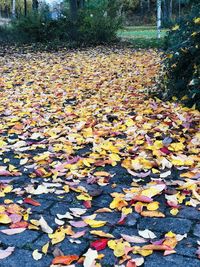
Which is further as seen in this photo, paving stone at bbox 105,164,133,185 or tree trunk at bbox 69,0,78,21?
Result: tree trunk at bbox 69,0,78,21

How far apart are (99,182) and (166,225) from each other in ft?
2.82

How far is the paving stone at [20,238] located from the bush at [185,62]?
10.8 ft

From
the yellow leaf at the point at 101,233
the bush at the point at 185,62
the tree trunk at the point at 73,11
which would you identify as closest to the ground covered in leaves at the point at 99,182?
the yellow leaf at the point at 101,233

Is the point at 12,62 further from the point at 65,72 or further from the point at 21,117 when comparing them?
the point at 21,117

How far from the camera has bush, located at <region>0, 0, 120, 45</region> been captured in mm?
17250

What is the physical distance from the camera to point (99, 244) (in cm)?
255

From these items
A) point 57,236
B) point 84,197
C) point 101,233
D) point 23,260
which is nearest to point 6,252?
point 23,260

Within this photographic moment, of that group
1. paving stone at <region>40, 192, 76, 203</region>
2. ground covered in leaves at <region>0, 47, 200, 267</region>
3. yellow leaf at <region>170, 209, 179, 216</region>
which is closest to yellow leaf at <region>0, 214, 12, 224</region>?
ground covered in leaves at <region>0, 47, 200, 267</region>

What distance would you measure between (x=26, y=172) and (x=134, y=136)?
1.37 metres

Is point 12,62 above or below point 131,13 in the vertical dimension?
below

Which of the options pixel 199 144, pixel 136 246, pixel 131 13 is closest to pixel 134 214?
pixel 136 246

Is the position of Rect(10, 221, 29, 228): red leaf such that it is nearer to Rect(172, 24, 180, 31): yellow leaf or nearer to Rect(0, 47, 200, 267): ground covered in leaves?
Rect(0, 47, 200, 267): ground covered in leaves

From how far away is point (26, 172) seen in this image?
380cm

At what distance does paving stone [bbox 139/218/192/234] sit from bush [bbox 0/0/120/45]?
15.0 meters
